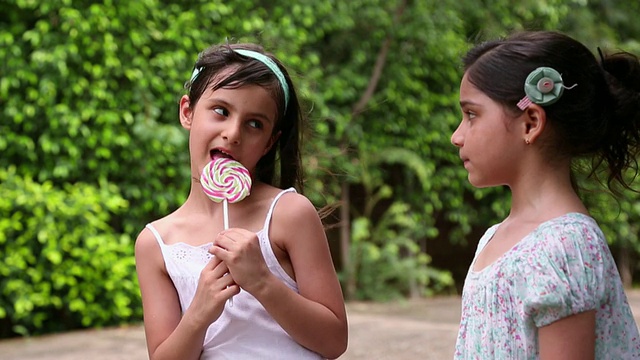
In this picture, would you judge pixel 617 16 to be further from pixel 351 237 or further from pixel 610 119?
pixel 610 119

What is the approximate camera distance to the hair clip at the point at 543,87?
5.60 ft

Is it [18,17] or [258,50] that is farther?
[18,17]

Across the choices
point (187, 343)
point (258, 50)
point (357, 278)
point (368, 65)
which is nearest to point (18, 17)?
point (368, 65)

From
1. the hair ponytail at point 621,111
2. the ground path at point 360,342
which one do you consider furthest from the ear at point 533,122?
the ground path at point 360,342

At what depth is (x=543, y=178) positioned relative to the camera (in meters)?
1.77

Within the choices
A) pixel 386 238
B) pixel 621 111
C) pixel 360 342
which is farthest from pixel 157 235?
pixel 386 238

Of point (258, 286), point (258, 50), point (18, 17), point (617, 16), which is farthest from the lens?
point (617, 16)

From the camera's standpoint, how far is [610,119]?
1.78 metres

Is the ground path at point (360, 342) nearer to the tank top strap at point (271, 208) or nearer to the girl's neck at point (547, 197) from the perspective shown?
the tank top strap at point (271, 208)

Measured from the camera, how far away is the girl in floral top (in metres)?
1.65

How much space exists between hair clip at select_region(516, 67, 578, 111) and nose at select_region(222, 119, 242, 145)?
0.64 m

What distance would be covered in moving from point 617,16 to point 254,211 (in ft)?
25.3

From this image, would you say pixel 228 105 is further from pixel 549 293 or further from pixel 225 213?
pixel 549 293

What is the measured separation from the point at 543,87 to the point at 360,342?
4.25 meters
